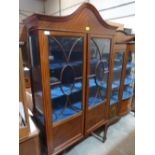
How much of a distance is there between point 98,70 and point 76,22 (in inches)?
26.8

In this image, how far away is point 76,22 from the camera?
137 cm

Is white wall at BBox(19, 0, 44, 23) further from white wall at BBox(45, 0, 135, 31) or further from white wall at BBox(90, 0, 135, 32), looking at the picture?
white wall at BBox(90, 0, 135, 32)

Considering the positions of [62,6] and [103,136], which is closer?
[103,136]

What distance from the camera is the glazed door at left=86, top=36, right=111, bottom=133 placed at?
1676 mm

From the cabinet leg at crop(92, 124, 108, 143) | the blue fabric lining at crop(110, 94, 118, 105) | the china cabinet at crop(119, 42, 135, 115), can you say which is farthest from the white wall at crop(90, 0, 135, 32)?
the cabinet leg at crop(92, 124, 108, 143)

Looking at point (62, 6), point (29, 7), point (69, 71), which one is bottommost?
point (69, 71)

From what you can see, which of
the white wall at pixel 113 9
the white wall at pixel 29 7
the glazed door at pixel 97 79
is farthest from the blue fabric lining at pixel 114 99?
the white wall at pixel 29 7

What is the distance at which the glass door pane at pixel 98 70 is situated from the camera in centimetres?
170

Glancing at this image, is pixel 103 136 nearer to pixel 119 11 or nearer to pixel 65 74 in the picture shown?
pixel 65 74

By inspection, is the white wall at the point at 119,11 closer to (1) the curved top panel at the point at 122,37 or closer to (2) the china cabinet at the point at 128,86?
(1) the curved top panel at the point at 122,37

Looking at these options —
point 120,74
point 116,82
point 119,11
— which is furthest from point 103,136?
point 119,11

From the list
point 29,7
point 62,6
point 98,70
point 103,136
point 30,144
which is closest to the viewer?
point 30,144
